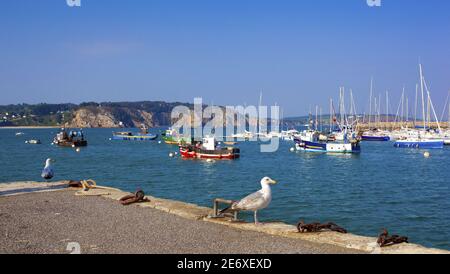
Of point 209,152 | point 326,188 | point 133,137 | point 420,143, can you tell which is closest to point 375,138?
point 420,143

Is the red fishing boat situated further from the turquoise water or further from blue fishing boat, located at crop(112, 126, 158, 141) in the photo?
blue fishing boat, located at crop(112, 126, 158, 141)

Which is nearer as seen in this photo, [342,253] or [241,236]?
[342,253]

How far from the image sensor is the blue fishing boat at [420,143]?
241 feet

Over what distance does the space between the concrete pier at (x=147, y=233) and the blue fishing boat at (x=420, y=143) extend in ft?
225

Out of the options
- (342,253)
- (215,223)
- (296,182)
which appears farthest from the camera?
(296,182)

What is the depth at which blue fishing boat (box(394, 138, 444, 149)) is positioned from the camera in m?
73.4

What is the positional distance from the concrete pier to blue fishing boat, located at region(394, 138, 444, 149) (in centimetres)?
6868

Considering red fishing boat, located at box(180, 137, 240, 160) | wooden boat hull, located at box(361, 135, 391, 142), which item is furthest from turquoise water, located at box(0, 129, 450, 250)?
wooden boat hull, located at box(361, 135, 391, 142)

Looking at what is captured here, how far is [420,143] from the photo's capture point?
75.9 metres
